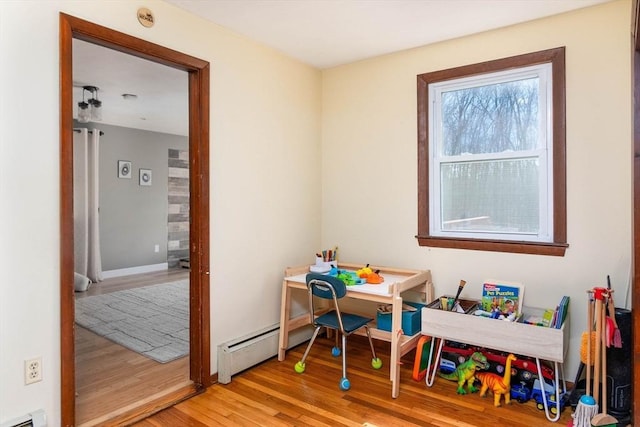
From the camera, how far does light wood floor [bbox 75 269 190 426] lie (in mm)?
2395

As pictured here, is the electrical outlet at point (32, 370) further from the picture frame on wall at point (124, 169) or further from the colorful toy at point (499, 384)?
the picture frame on wall at point (124, 169)

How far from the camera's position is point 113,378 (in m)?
2.80

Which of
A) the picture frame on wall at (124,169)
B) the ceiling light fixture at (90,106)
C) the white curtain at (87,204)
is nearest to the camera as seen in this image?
the ceiling light fixture at (90,106)

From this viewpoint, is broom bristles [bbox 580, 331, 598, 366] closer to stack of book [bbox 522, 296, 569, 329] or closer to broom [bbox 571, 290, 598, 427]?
broom [bbox 571, 290, 598, 427]

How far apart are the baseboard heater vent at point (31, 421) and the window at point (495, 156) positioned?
259 centimetres

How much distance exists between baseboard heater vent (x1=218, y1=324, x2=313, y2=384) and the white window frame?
150cm

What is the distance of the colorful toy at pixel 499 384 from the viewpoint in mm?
2453

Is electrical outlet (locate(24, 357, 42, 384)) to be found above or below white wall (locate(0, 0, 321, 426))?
below

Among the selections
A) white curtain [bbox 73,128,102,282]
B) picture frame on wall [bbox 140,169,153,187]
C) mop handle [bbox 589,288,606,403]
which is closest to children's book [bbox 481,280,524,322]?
mop handle [bbox 589,288,606,403]

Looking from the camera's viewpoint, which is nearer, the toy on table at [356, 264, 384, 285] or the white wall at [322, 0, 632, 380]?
the white wall at [322, 0, 632, 380]

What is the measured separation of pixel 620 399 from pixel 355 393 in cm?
147

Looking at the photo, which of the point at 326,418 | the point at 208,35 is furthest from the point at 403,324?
the point at 208,35

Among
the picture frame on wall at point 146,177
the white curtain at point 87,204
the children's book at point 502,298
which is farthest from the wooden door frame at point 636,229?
the picture frame on wall at point 146,177

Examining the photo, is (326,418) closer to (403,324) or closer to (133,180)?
(403,324)
